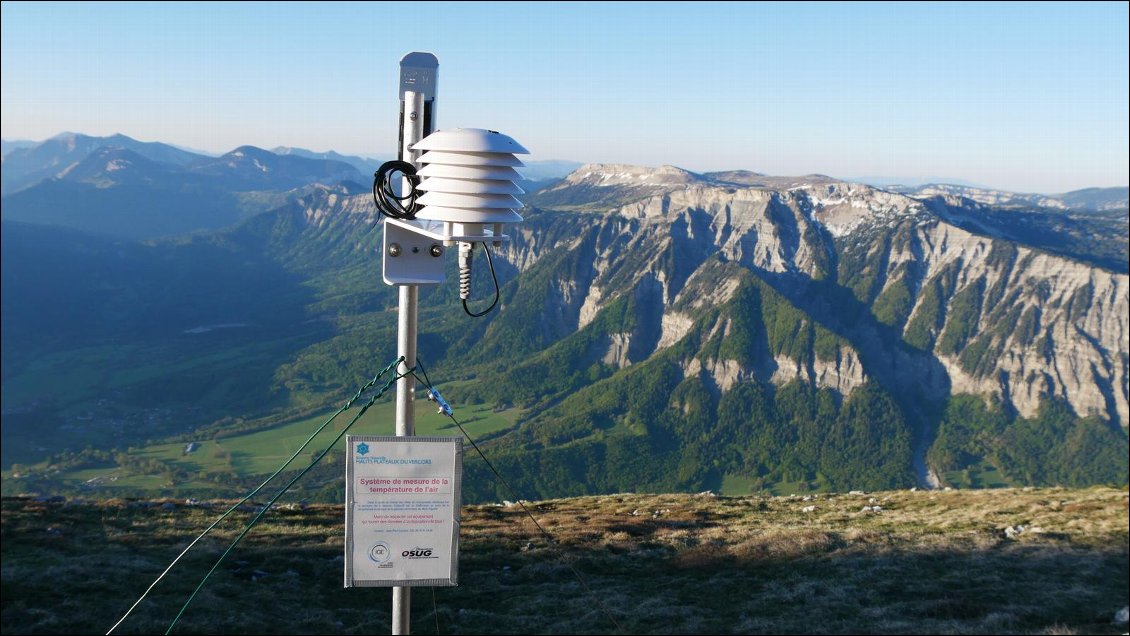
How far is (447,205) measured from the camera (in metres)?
9.40

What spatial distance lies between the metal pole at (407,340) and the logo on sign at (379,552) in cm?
54

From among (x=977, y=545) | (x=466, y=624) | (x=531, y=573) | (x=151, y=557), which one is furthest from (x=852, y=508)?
(x=151, y=557)

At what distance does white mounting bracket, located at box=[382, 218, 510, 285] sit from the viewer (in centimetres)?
952

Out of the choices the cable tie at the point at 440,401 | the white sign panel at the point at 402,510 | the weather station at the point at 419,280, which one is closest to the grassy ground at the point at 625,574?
the white sign panel at the point at 402,510

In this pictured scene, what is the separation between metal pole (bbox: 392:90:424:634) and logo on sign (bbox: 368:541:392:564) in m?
0.54

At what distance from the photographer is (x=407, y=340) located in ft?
31.8

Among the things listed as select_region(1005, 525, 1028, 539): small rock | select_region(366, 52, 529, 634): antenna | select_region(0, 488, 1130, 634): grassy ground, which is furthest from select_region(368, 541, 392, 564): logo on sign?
select_region(1005, 525, 1028, 539): small rock

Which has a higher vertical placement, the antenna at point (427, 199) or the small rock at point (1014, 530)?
the antenna at point (427, 199)

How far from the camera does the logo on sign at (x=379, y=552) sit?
9680 mm

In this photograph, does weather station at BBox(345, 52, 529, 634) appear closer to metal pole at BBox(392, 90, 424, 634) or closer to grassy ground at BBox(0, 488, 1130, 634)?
metal pole at BBox(392, 90, 424, 634)

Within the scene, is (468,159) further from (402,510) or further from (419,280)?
(402,510)

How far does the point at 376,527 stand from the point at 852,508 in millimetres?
44000

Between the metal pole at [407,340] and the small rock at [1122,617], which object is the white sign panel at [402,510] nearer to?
the metal pole at [407,340]

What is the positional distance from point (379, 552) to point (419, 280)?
3657 millimetres
